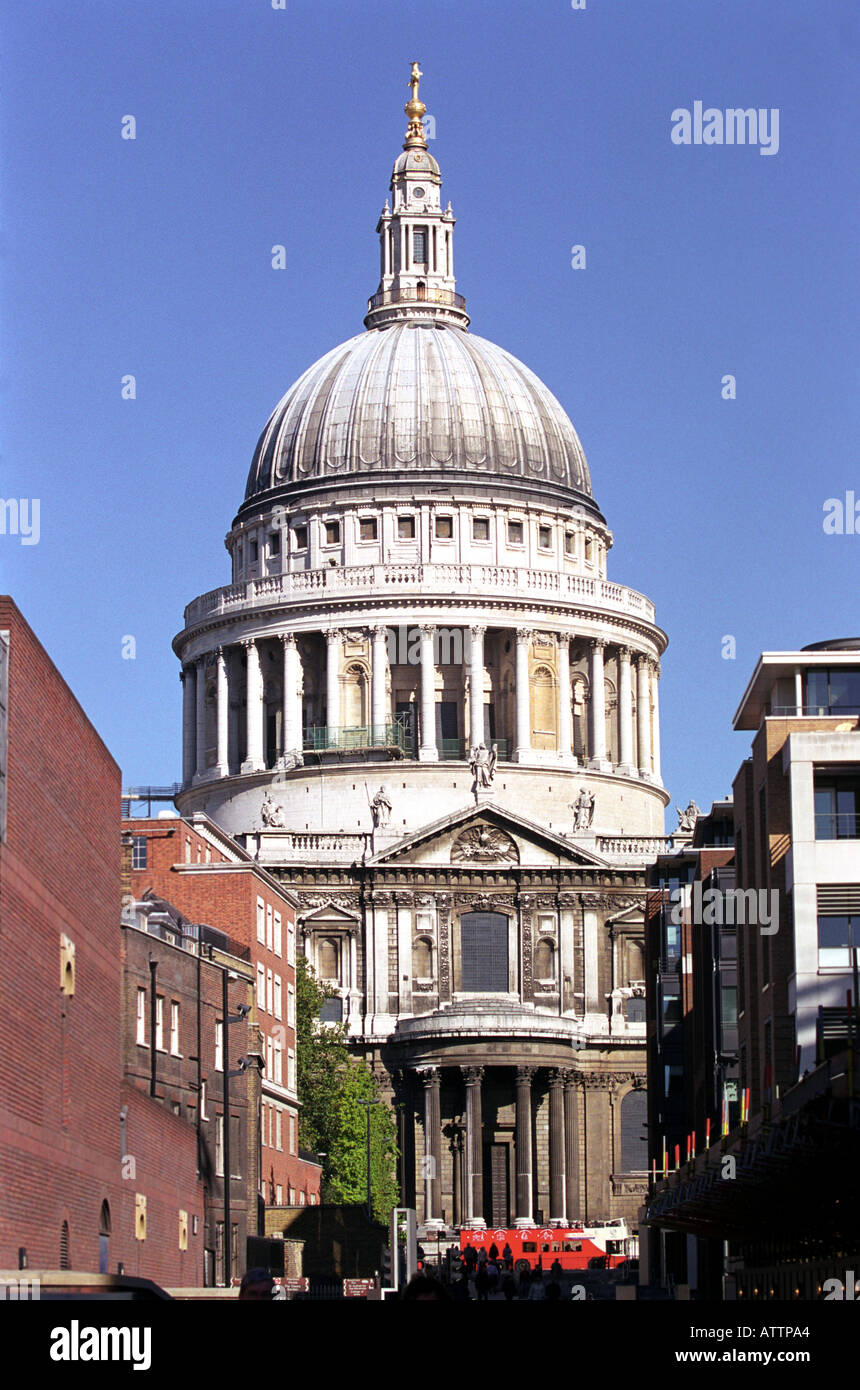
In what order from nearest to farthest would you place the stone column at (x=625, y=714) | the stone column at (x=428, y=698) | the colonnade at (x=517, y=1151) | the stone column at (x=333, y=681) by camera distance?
1. the colonnade at (x=517, y=1151)
2. the stone column at (x=428, y=698)
3. the stone column at (x=333, y=681)
4. the stone column at (x=625, y=714)

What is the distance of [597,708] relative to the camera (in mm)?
152000

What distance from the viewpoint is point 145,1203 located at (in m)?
53.0

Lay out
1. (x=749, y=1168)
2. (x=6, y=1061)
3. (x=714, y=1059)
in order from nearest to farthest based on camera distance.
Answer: (x=6, y=1061)
(x=749, y=1168)
(x=714, y=1059)

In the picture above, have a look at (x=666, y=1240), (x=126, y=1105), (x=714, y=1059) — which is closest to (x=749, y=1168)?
(x=126, y=1105)

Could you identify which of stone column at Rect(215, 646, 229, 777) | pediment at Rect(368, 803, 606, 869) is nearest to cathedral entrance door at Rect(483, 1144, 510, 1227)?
pediment at Rect(368, 803, 606, 869)

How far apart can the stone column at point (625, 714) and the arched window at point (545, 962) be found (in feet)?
59.1

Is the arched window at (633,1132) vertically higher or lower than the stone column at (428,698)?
lower

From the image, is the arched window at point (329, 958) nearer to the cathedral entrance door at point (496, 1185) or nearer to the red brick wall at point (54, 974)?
the cathedral entrance door at point (496, 1185)

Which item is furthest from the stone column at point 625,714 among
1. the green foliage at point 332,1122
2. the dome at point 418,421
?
the green foliage at point 332,1122

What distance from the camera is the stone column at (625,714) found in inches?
6009

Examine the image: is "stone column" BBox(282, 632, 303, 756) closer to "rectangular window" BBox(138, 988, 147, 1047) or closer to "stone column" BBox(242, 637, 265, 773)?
"stone column" BBox(242, 637, 265, 773)

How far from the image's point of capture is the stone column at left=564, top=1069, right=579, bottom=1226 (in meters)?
127
